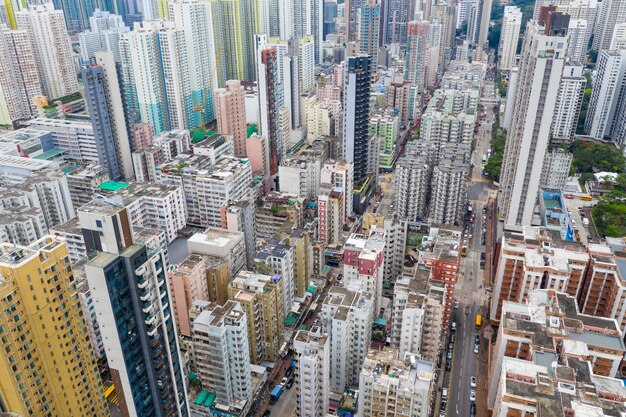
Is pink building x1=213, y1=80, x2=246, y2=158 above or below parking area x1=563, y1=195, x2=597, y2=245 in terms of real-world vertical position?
above

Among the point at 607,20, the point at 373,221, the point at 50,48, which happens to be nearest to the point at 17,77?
the point at 50,48

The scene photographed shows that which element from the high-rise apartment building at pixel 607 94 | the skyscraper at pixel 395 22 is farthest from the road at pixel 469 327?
the skyscraper at pixel 395 22

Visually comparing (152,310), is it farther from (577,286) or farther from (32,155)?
(32,155)

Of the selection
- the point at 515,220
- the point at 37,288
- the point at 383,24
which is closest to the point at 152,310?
the point at 37,288

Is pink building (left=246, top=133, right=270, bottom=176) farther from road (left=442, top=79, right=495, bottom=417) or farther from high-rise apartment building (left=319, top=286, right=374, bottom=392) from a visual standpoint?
high-rise apartment building (left=319, top=286, right=374, bottom=392)

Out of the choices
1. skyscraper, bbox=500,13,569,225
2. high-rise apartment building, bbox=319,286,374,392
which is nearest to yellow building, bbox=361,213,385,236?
high-rise apartment building, bbox=319,286,374,392
